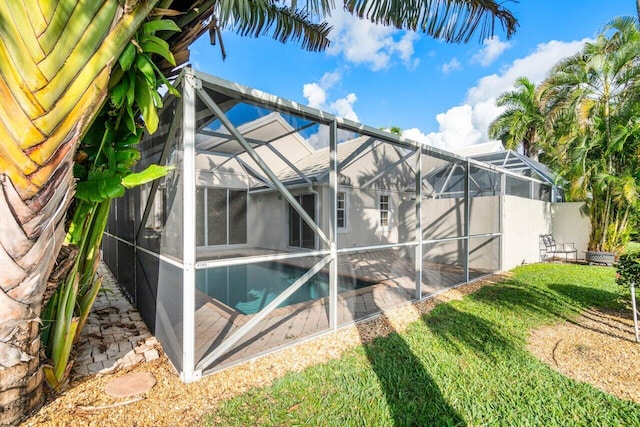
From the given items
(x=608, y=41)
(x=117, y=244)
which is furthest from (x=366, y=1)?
(x=608, y=41)

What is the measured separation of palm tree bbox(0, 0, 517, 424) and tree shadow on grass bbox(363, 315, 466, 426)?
319cm

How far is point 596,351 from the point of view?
4.07 meters

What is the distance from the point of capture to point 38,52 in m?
2.13

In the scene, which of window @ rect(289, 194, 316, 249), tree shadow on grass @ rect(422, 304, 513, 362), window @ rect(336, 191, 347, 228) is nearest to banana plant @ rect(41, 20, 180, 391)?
tree shadow on grass @ rect(422, 304, 513, 362)

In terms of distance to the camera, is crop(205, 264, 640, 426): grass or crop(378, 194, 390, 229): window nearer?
crop(205, 264, 640, 426): grass

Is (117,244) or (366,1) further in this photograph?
(117,244)

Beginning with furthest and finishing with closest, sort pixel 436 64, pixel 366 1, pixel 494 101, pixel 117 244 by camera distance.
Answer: pixel 494 101
pixel 436 64
pixel 117 244
pixel 366 1

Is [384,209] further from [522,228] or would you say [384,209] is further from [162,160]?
[162,160]

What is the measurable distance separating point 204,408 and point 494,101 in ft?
72.7

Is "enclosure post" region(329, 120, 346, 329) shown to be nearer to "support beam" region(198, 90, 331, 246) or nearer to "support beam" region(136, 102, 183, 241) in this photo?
"support beam" region(198, 90, 331, 246)

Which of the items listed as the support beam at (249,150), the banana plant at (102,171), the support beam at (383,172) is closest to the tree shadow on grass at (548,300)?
the support beam at (249,150)

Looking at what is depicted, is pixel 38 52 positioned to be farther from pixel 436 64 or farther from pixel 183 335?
pixel 436 64

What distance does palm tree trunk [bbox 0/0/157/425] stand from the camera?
210 centimetres

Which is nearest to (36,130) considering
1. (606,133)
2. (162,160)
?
(162,160)
